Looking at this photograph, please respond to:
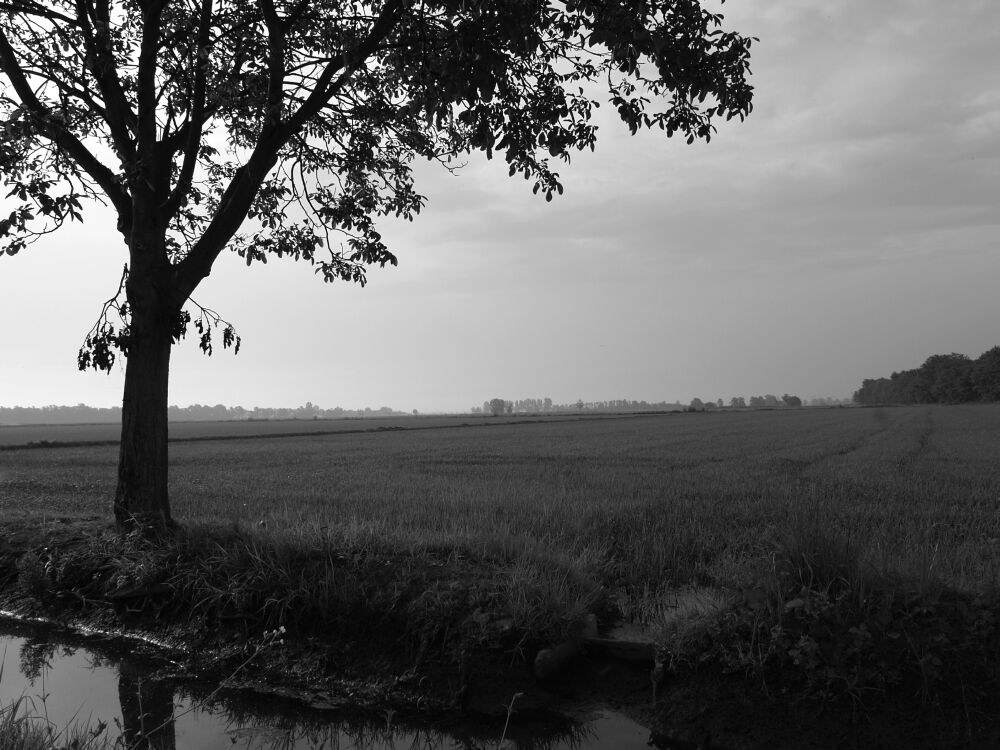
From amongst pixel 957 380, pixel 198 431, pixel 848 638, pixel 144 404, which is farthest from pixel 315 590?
pixel 957 380

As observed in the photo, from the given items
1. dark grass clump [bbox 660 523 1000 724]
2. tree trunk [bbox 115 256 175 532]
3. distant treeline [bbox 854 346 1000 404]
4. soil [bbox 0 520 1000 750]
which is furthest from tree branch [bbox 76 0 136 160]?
distant treeline [bbox 854 346 1000 404]

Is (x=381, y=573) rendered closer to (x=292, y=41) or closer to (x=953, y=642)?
(x=953, y=642)

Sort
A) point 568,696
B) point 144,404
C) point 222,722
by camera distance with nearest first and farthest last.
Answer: point 222,722 → point 568,696 → point 144,404

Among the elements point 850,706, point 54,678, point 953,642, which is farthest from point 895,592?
point 54,678

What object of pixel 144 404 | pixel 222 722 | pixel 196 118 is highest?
pixel 196 118

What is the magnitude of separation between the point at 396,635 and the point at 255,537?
2305 mm

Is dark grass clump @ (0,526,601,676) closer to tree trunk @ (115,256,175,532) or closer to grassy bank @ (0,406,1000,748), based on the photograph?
grassy bank @ (0,406,1000,748)

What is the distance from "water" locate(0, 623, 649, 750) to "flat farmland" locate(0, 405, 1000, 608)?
1.87 meters

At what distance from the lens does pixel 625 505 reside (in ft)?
39.8

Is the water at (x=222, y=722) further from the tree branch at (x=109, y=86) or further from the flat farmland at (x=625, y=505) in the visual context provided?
the tree branch at (x=109, y=86)

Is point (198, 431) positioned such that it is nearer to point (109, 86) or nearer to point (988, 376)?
point (109, 86)

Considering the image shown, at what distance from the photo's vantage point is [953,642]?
184 inches

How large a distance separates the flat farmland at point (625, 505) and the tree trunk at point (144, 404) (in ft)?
3.52

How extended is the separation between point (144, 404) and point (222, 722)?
4.23 metres
